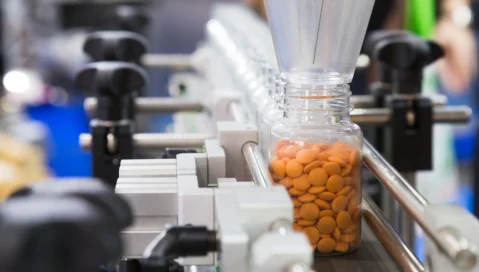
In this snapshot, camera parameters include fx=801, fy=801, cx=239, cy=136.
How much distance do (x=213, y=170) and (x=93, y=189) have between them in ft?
1.21

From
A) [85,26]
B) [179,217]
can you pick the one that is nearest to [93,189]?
[179,217]

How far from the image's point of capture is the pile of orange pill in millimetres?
908

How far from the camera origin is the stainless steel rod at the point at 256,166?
0.86 metres

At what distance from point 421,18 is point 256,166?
9.74 ft

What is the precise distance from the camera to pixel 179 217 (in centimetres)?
84

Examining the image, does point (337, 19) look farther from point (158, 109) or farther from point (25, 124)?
point (25, 124)

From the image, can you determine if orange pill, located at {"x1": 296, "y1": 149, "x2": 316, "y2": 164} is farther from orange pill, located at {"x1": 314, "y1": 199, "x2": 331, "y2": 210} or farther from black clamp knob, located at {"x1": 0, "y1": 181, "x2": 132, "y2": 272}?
black clamp knob, located at {"x1": 0, "y1": 181, "x2": 132, "y2": 272}

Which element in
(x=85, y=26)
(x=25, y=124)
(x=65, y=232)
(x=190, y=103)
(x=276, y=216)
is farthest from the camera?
(x=85, y=26)

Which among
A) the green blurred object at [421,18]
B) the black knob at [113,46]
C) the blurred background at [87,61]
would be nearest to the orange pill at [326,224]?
the black knob at [113,46]

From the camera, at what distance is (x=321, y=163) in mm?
909

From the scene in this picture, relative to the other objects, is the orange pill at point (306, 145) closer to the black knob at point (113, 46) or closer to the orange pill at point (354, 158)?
the orange pill at point (354, 158)

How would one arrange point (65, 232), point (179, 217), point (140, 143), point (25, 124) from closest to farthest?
1. point (65, 232)
2. point (179, 217)
3. point (140, 143)
4. point (25, 124)

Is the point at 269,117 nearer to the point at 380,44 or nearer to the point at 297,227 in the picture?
the point at 297,227

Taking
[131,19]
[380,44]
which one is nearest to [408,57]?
[380,44]
